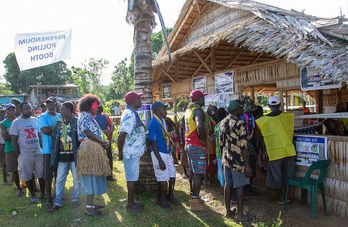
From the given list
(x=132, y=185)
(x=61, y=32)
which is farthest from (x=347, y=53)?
(x=61, y=32)

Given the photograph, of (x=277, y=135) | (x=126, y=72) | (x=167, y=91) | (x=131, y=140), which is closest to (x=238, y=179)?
(x=277, y=135)

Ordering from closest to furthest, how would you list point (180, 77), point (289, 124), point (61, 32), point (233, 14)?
point (289, 124) < point (61, 32) < point (233, 14) < point (180, 77)

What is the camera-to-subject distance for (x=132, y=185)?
4199mm

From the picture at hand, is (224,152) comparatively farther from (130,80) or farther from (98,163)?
(130,80)

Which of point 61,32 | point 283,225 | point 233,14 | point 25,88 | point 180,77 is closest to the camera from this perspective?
point 283,225

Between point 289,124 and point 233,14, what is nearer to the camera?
point 289,124

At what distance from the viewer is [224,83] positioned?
695 cm

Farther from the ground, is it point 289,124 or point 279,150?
point 289,124

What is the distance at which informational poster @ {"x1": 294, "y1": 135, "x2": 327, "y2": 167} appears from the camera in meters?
4.24

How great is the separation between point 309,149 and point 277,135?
0.62 m

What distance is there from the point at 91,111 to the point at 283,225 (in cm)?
332

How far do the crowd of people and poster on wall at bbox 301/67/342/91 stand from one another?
82 centimetres

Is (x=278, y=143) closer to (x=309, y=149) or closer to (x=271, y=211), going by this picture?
(x=309, y=149)

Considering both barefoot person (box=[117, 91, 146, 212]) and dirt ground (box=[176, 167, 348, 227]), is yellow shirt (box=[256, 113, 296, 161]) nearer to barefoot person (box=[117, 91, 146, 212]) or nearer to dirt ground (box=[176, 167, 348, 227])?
dirt ground (box=[176, 167, 348, 227])
